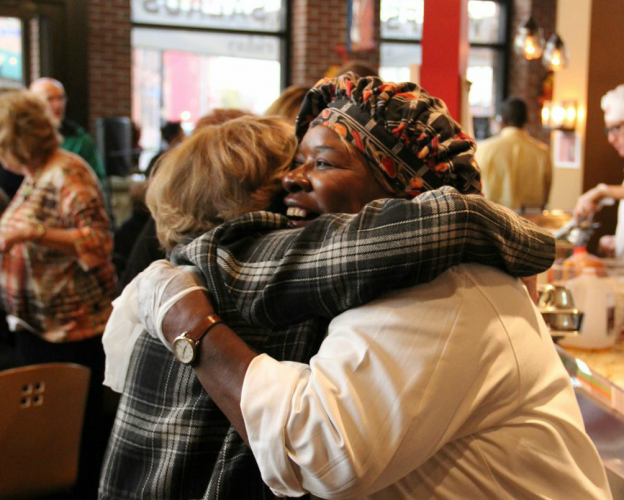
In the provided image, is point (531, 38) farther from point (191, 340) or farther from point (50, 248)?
point (191, 340)

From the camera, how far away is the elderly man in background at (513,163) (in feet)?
20.3

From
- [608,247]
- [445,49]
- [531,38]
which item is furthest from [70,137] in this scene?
[531,38]

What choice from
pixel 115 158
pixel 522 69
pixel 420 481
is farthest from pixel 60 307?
pixel 522 69

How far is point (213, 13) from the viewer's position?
8727mm

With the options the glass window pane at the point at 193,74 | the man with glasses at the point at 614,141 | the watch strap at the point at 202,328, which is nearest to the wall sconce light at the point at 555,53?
the glass window pane at the point at 193,74

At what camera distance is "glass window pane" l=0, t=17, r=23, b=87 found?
757 centimetres

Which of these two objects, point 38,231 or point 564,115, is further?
point 564,115

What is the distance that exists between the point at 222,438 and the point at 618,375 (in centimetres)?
106

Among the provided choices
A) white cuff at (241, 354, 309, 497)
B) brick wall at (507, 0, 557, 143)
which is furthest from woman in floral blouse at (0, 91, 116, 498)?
brick wall at (507, 0, 557, 143)

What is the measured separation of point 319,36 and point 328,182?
7.69 m

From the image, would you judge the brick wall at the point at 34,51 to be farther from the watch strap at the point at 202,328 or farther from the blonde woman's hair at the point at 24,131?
the watch strap at the point at 202,328

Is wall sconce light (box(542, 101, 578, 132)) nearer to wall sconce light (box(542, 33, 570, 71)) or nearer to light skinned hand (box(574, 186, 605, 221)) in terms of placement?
wall sconce light (box(542, 33, 570, 71))

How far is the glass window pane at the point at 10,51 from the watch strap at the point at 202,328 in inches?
288

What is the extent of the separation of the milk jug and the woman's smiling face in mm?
1020
